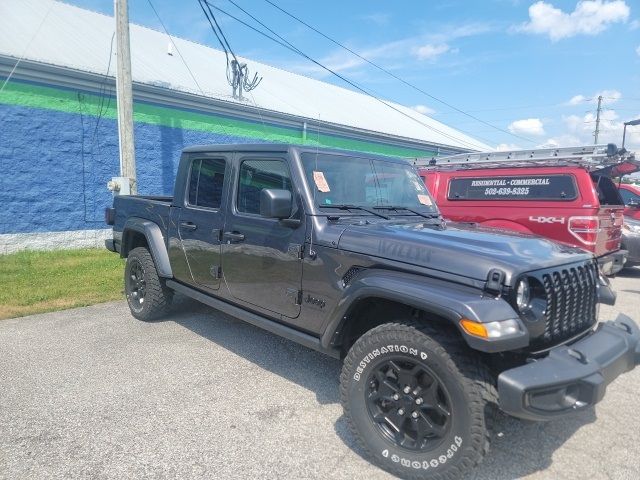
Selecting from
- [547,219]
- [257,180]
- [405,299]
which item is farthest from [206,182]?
[547,219]

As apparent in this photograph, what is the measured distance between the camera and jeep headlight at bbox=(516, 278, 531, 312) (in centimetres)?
238

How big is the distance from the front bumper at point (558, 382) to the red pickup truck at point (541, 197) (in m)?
4.50

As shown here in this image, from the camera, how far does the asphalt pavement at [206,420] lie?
2.61 meters

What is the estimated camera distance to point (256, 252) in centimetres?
356

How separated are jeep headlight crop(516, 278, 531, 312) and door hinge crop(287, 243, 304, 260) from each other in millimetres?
1449

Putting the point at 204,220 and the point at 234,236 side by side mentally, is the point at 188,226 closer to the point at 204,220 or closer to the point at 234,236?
the point at 204,220

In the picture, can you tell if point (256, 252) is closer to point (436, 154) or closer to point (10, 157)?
point (10, 157)

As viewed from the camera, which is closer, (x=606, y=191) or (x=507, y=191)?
(x=606, y=191)

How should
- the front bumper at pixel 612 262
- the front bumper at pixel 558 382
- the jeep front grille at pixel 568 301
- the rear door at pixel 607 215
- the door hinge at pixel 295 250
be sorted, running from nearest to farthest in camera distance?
the front bumper at pixel 558 382
the jeep front grille at pixel 568 301
the door hinge at pixel 295 250
the front bumper at pixel 612 262
the rear door at pixel 607 215

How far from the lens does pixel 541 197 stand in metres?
6.92

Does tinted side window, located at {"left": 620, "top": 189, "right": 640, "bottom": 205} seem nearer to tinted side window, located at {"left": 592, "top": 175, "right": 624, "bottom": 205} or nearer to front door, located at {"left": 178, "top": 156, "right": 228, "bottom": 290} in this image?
tinted side window, located at {"left": 592, "top": 175, "right": 624, "bottom": 205}

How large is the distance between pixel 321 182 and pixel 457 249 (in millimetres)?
1245

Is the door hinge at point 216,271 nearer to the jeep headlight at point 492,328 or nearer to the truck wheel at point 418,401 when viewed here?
the truck wheel at point 418,401

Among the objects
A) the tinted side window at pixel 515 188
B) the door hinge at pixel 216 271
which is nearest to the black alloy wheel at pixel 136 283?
the door hinge at pixel 216 271
